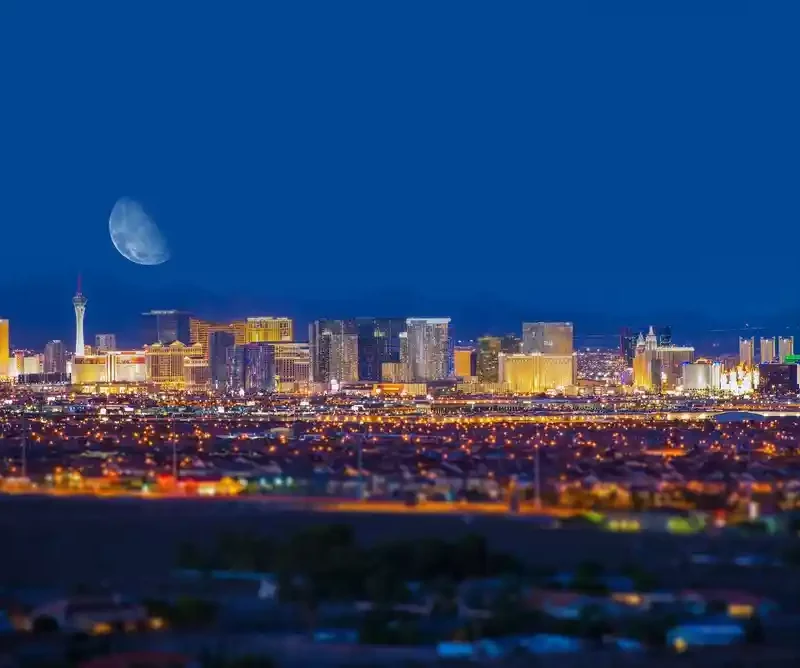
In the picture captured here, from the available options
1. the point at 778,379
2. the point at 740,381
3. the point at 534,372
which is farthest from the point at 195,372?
the point at 778,379

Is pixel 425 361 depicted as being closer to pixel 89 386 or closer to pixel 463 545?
pixel 89 386

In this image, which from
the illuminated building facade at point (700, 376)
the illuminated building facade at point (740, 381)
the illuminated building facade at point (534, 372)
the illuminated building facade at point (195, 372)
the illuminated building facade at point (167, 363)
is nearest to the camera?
the illuminated building facade at point (740, 381)

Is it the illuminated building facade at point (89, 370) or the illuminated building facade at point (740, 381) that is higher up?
the illuminated building facade at point (89, 370)

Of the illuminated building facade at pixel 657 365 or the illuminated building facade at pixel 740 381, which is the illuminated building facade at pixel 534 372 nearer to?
Result: the illuminated building facade at pixel 657 365

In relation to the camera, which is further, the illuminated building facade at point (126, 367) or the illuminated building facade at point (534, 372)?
the illuminated building facade at point (126, 367)

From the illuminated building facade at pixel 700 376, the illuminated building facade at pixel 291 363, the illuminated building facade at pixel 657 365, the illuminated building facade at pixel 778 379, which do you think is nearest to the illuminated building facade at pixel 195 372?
the illuminated building facade at pixel 291 363

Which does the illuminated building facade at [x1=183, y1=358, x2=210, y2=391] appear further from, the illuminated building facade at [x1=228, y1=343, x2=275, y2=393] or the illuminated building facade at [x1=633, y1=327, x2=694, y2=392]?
→ the illuminated building facade at [x1=633, y1=327, x2=694, y2=392]
